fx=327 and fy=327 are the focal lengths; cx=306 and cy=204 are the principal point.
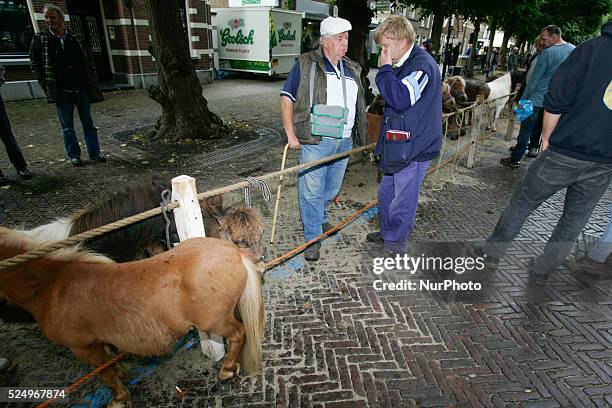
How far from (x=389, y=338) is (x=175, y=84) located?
7776 mm

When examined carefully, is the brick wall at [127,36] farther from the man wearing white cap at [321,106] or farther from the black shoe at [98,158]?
the man wearing white cap at [321,106]

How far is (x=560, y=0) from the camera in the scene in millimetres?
20359

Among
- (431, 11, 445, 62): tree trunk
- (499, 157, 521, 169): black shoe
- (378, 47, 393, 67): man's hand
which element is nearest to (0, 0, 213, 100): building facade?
(431, 11, 445, 62): tree trunk

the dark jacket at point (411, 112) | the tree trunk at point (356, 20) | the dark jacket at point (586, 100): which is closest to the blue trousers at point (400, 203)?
the dark jacket at point (411, 112)

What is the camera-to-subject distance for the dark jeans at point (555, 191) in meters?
3.10

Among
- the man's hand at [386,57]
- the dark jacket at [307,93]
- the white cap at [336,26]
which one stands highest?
the white cap at [336,26]

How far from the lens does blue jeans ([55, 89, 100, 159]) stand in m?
6.01

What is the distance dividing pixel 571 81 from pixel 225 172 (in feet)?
18.0

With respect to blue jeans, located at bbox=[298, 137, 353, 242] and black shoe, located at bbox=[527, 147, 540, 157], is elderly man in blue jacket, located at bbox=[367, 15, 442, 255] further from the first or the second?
black shoe, located at bbox=[527, 147, 540, 157]

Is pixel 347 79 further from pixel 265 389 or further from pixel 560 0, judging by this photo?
pixel 560 0

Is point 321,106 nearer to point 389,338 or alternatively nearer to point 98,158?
point 389,338

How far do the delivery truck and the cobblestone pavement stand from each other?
50.5 ft

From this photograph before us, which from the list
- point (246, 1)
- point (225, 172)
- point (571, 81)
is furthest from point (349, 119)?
point (246, 1)

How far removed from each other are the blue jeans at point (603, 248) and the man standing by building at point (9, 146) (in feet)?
28.6
